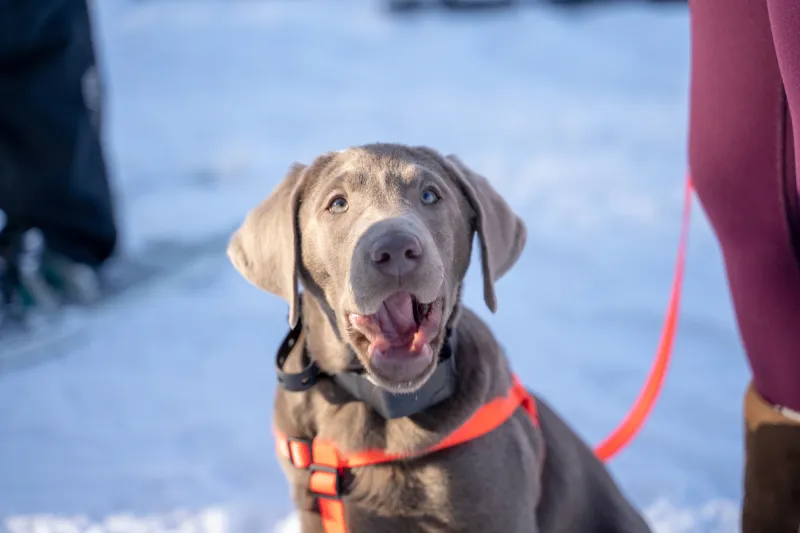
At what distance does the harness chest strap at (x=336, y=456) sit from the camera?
2143 millimetres

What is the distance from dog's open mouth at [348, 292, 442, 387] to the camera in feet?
6.50

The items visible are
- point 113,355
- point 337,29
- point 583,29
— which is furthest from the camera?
point 337,29

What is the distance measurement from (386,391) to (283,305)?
2.57 m

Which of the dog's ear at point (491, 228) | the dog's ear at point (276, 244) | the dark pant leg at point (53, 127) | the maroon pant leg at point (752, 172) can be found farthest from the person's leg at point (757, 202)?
the dark pant leg at point (53, 127)

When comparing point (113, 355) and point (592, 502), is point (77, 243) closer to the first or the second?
point (113, 355)

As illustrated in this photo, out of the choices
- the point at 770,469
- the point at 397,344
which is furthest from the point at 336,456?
the point at 770,469

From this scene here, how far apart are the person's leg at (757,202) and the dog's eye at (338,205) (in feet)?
3.32

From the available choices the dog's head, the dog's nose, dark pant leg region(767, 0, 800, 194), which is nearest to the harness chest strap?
the dog's head

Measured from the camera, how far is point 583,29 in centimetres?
941

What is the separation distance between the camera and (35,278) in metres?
4.62

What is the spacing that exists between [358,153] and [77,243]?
3067 mm

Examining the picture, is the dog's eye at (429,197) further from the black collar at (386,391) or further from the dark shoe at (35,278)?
the dark shoe at (35,278)

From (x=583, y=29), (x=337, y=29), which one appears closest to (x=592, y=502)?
(x=583, y=29)

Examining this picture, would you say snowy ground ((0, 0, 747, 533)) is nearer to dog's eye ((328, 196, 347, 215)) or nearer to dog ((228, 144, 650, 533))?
dog ((228, 144, 650, 533))
